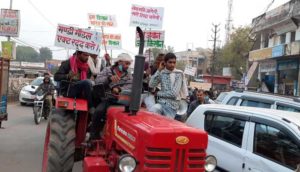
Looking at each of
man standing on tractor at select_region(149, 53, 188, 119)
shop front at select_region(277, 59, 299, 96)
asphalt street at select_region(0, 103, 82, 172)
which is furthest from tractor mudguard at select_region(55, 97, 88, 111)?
shop front at select_region(277, 59, 299, 96)

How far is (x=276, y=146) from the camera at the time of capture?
5375 mm

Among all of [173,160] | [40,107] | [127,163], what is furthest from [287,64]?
[127,163]

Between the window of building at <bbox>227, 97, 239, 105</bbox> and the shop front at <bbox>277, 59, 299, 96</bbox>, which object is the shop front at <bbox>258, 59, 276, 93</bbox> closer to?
the shop front at <bbox>277, 59, 299, 96</bbox>

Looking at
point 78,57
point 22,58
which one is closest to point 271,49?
point 78,57

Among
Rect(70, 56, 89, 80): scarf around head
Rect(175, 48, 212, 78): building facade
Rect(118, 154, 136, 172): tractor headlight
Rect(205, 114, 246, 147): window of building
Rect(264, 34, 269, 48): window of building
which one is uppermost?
Rect(175, 48, 212, 78): building facade

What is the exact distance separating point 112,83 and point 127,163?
6.86 ft

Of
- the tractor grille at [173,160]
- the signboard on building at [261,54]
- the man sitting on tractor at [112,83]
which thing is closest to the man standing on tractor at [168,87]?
the man sitting on tractor at [112,83]

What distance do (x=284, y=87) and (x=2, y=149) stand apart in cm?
2021

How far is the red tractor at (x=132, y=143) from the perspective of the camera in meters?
4.10

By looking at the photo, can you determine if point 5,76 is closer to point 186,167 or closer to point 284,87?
point 186,167

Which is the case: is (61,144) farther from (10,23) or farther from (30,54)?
(30,54)

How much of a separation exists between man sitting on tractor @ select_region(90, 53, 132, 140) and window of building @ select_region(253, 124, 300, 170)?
6.01 ft

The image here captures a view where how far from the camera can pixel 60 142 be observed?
18.7 feet

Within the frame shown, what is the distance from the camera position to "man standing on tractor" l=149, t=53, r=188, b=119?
628 cm
